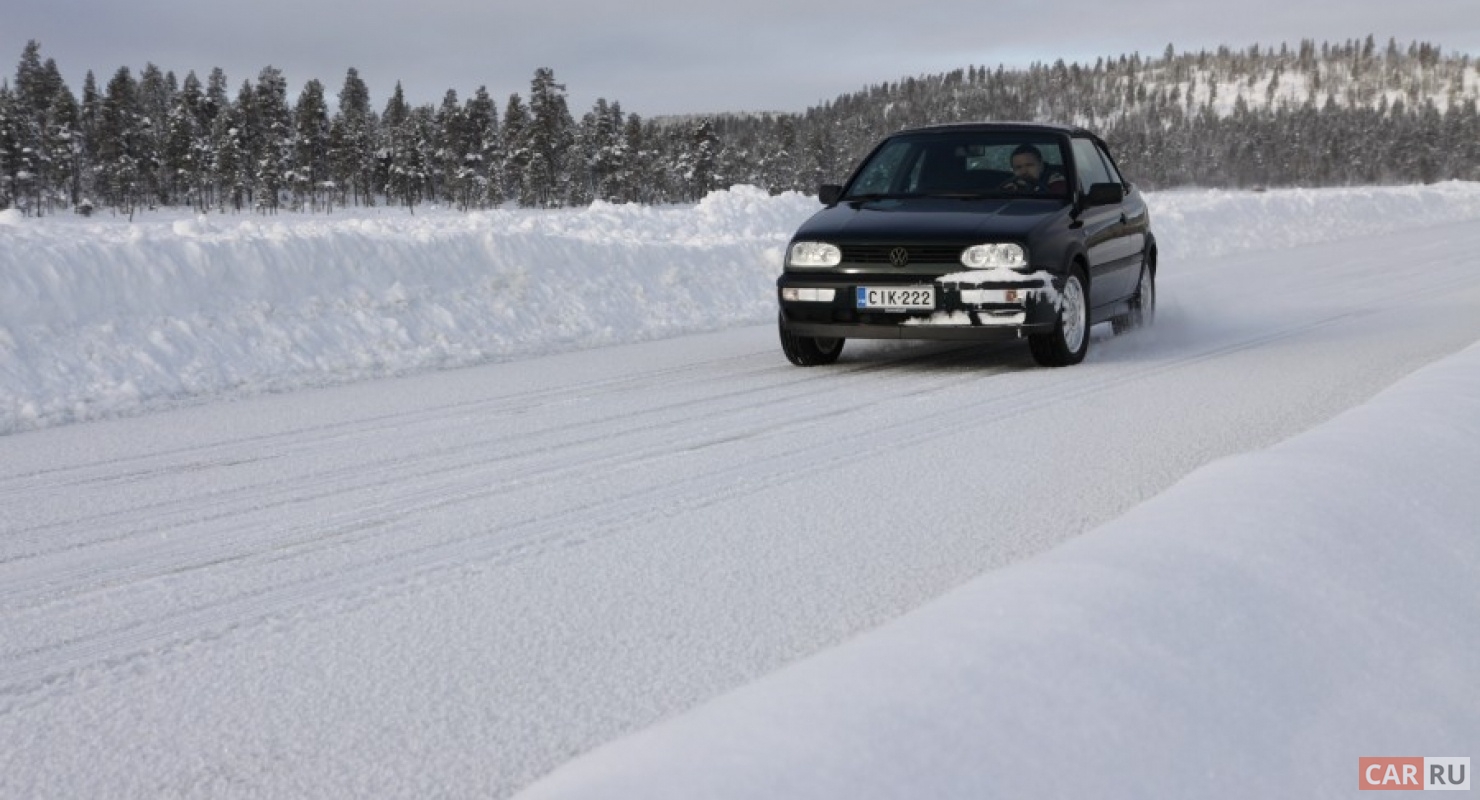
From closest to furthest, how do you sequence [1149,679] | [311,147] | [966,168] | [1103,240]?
A: 1. [1149,679]
2. [966,168]
3. [1103,240]
4. [311,147]

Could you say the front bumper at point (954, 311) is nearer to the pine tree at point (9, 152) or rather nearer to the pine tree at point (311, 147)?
the pine tree at point (9, 152)

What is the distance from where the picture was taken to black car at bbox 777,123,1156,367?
26.2ft

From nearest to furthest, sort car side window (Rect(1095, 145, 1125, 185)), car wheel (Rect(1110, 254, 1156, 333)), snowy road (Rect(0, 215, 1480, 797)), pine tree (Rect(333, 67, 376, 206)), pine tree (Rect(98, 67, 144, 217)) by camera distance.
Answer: snowy road (Rect(0, 215, 1480, 797)) → car side window (Rect(1095, 145, 1125, 185)) → car wheel (Rect(1110, 254, 1156, 333)) → pine tree (Rect(98, 67, 144, 217)) → pine tree (Rect(333, 67, 376, 206))

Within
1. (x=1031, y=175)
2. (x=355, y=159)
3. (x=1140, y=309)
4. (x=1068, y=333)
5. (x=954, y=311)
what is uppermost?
(x=355, y=159)

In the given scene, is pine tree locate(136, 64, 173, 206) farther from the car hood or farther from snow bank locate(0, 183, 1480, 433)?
the car hood

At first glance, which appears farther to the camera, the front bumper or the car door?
the car door

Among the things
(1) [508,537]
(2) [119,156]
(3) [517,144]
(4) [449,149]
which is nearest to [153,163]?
(2) [119,156]

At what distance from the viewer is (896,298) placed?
26.3 ft

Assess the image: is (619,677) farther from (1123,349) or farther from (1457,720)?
(1123,349)

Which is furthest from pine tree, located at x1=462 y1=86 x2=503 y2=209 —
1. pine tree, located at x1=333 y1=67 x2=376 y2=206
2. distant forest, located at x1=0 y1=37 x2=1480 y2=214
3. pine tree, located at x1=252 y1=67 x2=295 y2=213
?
pine tree, located at x1=252 y1=67 x2=295 y2=213

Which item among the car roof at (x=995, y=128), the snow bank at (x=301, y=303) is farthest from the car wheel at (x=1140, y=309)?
the snow bank at (x=301, y=303)

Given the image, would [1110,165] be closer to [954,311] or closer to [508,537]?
[954,311]

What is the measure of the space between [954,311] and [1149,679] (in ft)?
19.2

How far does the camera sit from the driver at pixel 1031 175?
894cm
